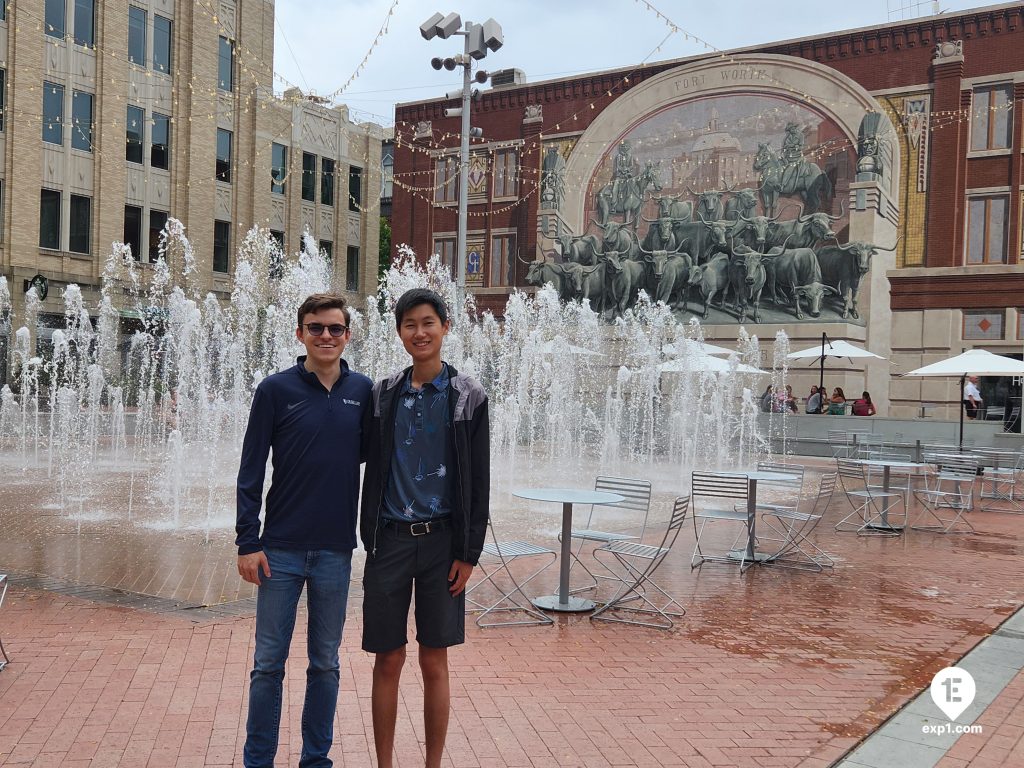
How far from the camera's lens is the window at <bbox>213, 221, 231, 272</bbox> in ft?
114

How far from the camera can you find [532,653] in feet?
17.9

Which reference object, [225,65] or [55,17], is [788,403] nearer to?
[225,65]

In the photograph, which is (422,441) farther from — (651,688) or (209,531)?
(209,531)

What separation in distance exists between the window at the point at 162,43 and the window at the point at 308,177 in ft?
22.4

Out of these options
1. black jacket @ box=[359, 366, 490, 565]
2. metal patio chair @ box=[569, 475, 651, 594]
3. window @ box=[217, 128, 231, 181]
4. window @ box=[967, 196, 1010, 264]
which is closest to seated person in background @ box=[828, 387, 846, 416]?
window @ box=[967, 196, 1010, 264]

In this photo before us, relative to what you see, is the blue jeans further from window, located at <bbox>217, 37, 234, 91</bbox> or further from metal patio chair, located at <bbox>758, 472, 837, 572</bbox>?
window, located at <bbox>217, 37, 234, 91</bbox>

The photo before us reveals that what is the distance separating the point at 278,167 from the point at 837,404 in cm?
2320

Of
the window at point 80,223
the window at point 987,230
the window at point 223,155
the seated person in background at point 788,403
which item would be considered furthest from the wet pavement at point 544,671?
the window at point 223,155

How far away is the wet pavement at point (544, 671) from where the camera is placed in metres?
4.01

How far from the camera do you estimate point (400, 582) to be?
A: 3352 millimetres

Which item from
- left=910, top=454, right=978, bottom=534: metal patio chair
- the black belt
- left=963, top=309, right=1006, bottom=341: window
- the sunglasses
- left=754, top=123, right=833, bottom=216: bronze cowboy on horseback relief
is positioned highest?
left=754, top=123, right=833, bottom=216: bronze cowboy on horseback relief

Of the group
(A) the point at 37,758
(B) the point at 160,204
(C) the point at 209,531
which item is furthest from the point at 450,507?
(B) the point at 160,204

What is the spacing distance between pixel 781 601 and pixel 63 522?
6880mm

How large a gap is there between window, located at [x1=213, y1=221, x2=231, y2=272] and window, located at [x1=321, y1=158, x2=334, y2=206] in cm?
548
